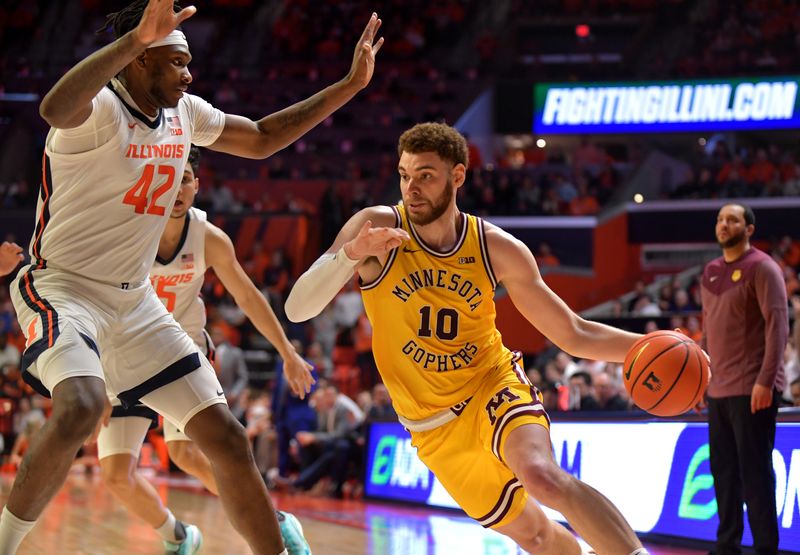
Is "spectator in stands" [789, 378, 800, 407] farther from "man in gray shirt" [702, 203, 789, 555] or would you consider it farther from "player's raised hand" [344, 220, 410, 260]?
"player's raised hand" [344, 220, 410, 260]

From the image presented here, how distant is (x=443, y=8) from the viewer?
27938 millimetres

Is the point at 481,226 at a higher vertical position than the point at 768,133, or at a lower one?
lower

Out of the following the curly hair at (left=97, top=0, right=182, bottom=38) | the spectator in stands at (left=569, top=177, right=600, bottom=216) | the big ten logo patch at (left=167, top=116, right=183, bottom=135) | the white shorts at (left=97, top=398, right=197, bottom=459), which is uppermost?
the spectator in stands at (left=569, top=177, right=600, bottom=216)

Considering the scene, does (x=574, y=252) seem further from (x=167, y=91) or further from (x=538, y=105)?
(x=167, y=91)

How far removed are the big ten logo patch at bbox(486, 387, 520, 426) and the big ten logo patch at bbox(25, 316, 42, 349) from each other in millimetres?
1846

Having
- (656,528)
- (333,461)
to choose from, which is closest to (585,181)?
(333,461)

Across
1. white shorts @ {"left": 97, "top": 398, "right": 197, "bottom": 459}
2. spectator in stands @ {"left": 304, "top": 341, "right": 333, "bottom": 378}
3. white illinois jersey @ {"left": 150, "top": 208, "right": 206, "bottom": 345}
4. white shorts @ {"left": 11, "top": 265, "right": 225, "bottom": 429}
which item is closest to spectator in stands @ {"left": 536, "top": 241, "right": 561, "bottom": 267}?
spectator in stands @ {"left": 304, "top": 341, "right": 333, "bottom": 378}

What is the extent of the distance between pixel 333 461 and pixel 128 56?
919 centimetres

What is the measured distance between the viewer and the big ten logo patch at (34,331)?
158 inches

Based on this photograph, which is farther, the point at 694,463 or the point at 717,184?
the point at 717,184

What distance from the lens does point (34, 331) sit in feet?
13.2

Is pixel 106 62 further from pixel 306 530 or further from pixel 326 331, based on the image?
pixel 326 331

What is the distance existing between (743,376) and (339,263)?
10.8 ft

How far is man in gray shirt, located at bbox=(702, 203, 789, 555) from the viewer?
6344 millimetres
